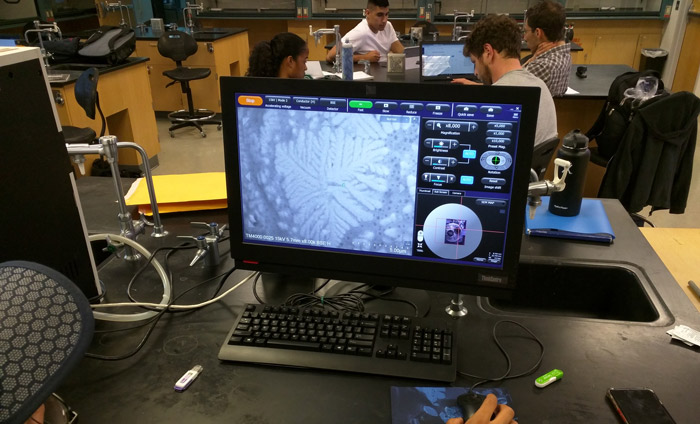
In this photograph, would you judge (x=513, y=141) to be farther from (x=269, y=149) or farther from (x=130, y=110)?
(x=130, y=110)

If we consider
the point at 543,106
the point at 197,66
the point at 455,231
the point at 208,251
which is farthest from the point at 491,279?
the point at 197,66

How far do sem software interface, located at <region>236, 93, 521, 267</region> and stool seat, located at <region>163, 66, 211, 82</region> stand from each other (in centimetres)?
403

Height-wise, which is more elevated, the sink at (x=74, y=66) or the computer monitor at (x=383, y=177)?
the computer monitor at (x=383, y=177)

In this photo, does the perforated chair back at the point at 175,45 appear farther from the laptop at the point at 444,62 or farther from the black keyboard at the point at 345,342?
the black keyboard at the point at 345,342

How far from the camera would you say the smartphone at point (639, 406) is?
0.74 metres

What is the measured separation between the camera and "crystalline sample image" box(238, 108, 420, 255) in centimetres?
86

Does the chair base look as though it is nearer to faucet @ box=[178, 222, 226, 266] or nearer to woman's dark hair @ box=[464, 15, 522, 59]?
woman's dark hair @ box=[464, 15, 522, 59]

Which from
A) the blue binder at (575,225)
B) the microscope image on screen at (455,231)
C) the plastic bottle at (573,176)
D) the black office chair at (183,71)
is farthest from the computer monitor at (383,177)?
the black office chair at (183,71)

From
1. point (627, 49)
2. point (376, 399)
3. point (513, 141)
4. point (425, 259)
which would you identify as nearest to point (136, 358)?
point (376, 399)

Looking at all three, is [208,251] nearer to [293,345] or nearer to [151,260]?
[151,260]

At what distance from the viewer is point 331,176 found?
90 cm

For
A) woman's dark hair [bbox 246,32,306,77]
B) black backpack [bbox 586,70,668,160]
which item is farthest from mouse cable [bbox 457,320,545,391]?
woman's dark hair [bbox 246,32,306,77]

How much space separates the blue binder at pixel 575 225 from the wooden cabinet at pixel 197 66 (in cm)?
419

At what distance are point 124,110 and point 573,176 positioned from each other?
3.40m
